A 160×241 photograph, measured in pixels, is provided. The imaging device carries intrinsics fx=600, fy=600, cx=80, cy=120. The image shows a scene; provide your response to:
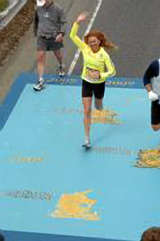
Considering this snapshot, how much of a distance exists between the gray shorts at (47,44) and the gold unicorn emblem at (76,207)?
3607mm

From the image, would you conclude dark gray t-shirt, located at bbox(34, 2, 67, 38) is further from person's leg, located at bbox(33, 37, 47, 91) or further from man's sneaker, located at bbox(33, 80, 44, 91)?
man's sneaker, located at bbox(33, 80, 44, 91)

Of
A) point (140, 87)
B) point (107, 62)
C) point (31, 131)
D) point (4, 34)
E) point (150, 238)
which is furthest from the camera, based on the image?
point (4, 34)

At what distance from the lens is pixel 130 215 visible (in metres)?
7.77

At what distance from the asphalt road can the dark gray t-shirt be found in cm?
135

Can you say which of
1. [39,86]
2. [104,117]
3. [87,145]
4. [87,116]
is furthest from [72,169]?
[39,86]

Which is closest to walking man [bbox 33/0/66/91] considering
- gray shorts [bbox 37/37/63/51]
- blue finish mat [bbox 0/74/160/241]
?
gray shorts [bbox 37/37/63/51]

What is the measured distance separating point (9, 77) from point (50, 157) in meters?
3.24

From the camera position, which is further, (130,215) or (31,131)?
(31,131)

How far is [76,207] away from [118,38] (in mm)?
6221

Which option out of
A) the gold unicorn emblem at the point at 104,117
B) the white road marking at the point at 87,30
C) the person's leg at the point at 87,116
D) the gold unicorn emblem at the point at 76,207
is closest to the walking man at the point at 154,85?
the person's leg at the point at 87,116

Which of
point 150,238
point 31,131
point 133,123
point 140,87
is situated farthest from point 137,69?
point 150,238

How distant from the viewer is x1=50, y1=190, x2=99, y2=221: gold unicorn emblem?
7.78m

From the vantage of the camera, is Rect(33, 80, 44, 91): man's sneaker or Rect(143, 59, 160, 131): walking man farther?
Rect(33, 80, 44, 91): man's sneaker

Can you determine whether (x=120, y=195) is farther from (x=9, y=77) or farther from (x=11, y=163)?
(x=9, y=77)
